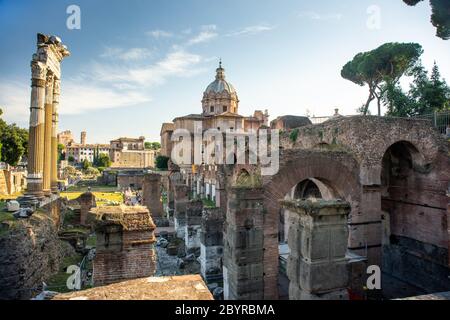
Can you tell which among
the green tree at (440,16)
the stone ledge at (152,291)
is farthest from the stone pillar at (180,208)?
the green tree at (440,16)

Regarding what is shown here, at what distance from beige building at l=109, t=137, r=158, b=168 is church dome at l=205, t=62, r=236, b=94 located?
116ft

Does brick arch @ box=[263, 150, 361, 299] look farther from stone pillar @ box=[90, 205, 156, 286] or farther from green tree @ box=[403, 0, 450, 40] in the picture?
green tree @ box=[403, 0, 450, 40]

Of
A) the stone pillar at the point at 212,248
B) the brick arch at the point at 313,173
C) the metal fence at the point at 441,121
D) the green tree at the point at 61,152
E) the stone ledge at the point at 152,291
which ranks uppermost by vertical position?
the green tree at the point at 61,152

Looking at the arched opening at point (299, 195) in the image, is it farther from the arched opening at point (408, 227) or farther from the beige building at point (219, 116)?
the beige building at point (219, 116)

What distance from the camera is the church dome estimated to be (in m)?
43.4

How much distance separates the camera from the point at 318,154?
304 inches

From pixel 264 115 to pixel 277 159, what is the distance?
138ft

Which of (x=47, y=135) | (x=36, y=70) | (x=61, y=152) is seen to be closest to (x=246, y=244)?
(x=36, y=70)

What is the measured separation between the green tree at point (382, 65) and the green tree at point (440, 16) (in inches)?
227

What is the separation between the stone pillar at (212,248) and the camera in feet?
32.4

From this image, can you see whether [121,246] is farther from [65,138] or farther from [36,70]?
[65,138]

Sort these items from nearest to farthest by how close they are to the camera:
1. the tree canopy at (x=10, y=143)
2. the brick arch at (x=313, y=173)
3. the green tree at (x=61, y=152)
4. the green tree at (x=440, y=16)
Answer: the brick arch at (x=313, y=173)
the green tree at (x=440, y=16)
the tree canopy at (x=10, y=143)
the green tree at (x=61, y=152)

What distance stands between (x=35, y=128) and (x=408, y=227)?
1404cm

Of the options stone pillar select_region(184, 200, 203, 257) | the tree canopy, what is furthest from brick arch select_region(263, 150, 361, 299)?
the tree canopy
